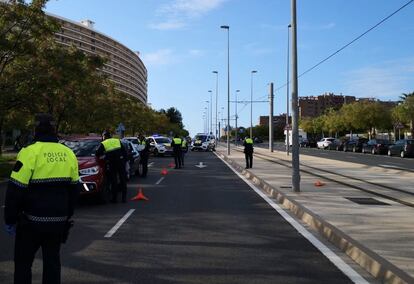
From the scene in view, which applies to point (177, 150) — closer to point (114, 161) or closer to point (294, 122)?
point (294, 122)

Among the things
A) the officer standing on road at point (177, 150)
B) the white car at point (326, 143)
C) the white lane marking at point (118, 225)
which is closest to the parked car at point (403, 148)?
the white car at point (326, 143)

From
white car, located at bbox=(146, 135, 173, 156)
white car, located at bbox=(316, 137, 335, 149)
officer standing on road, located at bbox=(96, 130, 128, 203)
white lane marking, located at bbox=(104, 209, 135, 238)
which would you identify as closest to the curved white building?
white car, located at bbox=(316, 137, 335, 149)

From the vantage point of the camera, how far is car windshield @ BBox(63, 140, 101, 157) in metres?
14.4

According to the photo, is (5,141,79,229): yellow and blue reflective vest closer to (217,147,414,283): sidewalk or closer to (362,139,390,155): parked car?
(217,147,414,283): sidewalk

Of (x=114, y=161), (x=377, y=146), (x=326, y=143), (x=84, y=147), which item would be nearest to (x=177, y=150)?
(x=84, y=147)

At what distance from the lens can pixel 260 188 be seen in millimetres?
17297

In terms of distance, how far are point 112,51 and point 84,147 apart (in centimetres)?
14256

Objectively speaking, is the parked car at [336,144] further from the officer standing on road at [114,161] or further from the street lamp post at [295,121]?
the officer standing on road at [114,161]

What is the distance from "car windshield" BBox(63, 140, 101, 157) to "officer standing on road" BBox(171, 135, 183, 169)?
11.4 meters

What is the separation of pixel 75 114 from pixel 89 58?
12.6 ft

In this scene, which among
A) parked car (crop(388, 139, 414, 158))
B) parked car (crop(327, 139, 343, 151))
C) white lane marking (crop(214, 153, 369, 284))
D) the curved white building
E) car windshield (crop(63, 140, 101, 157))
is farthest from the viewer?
the curved white building

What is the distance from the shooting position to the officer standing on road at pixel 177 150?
2659 centimetres

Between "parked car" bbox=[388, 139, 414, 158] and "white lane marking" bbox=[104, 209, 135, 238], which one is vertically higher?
"parked car" bbox=[388, 139, 414, 158]

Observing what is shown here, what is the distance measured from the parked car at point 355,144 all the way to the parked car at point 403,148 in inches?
411
